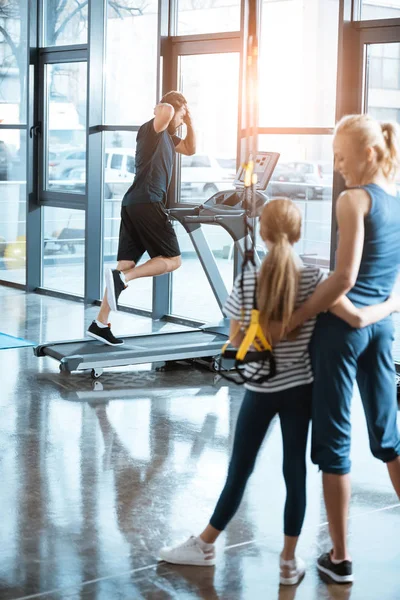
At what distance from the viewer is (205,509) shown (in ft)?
11.5

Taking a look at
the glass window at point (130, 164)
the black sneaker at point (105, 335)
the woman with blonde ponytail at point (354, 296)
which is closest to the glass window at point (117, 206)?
the glass window at point (130, 164)

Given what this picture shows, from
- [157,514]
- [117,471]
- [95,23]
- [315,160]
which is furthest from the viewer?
[95,23]

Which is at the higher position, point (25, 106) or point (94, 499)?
point (25, 106)

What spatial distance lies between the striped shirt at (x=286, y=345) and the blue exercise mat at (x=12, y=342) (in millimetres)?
3757

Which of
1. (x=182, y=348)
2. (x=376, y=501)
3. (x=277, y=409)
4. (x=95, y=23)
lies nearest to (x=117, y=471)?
(x=376, y=501)

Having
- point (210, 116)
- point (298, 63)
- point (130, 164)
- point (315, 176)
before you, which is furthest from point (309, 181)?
point (130, 164)

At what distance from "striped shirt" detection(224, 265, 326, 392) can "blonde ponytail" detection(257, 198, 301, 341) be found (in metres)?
0.03

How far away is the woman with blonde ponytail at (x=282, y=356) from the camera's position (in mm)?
2586

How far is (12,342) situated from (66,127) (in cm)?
265

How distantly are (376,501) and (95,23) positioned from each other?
5.27 meters

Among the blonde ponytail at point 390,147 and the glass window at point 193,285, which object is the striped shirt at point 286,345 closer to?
the blonde ponytail at point 390,147

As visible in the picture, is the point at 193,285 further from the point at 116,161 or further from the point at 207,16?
the point at 207,16

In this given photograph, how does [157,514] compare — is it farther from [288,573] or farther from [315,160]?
[315,160]

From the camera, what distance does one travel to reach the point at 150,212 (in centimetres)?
577
